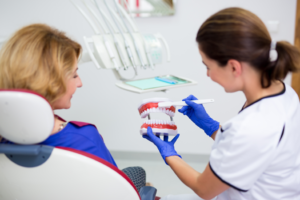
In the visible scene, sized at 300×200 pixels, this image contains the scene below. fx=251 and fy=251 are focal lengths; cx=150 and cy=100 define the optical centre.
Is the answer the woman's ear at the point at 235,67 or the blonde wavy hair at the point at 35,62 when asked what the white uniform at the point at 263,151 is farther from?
the blonde wavy hair at the point at 35,62

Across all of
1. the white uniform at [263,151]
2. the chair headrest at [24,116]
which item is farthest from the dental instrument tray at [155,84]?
the chair headrest at [24,116]

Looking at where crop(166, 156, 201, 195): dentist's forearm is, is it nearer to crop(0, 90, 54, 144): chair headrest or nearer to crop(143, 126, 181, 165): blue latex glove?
crop(143, 126, 181, 165): blue latex glove

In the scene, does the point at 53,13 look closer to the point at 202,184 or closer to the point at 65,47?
the point at 65,47

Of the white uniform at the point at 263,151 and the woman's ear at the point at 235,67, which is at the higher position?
the woman's ear at the point at 235,67

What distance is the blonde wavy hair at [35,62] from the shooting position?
71cm

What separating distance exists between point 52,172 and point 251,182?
56cm

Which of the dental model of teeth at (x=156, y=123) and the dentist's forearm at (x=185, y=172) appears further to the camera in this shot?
the dental model of teeth at (x=156, y=123)

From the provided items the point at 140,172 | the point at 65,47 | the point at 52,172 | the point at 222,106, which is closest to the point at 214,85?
the point at 222,106

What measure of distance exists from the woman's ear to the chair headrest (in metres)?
0.53

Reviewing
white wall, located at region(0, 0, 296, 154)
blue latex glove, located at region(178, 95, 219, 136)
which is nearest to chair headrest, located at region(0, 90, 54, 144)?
blue latex glove, located at region(178, 95, 219, 136)

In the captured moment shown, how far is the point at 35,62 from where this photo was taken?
713mm

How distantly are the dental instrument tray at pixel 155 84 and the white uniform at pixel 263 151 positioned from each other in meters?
0.44

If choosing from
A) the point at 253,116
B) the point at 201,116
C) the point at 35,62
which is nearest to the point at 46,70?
the point at 35,62

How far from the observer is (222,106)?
211 centimetres
